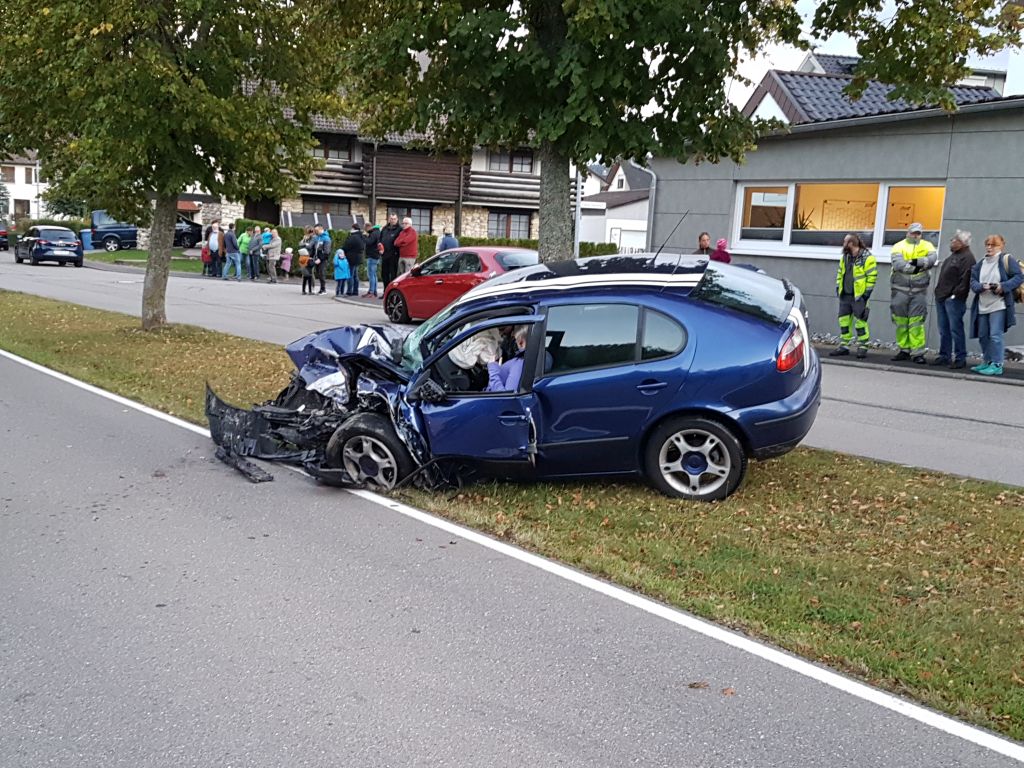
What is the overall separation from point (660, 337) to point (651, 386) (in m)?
0.36

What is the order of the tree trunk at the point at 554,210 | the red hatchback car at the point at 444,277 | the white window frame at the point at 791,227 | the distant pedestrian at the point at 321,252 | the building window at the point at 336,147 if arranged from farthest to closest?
the building window at the point at 336,147, the distant pedestrian at the point at 321,252, the red hatchback car at the point at 444,277, the white window frame at the point at 791,227, the tree trunk at the point at 554,210

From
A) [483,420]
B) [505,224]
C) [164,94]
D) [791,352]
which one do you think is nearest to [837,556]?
[791,352]

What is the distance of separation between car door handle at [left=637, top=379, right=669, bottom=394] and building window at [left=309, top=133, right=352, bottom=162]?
37910 millimetres

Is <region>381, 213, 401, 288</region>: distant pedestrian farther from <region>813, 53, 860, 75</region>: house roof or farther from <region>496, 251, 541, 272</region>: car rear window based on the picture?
<region>813, 53, 860, 75</region>: house roof

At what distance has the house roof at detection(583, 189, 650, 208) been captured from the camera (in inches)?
2643

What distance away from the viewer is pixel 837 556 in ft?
19.7

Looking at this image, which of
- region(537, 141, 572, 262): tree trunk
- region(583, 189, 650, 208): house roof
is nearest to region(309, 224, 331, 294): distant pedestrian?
region(537, 141, 572, 262): tree trunk

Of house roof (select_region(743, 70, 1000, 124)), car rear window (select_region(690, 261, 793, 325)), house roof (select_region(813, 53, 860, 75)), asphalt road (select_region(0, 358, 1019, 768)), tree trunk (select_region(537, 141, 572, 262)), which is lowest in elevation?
asphalt road (select_region(0, 358, 1019, 768))

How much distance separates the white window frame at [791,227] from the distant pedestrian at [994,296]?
301cm

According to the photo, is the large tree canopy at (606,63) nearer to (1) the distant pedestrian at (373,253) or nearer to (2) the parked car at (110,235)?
(1) the distant pedestrian at (373,253)

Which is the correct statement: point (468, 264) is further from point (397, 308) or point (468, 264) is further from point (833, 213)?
point (833, 213)

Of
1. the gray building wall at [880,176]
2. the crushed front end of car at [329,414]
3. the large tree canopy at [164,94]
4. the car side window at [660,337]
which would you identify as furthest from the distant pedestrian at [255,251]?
the car side window at [660,337]

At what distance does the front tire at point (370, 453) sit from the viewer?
7.27 metres

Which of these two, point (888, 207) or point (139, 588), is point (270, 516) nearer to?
point (139, 588)
